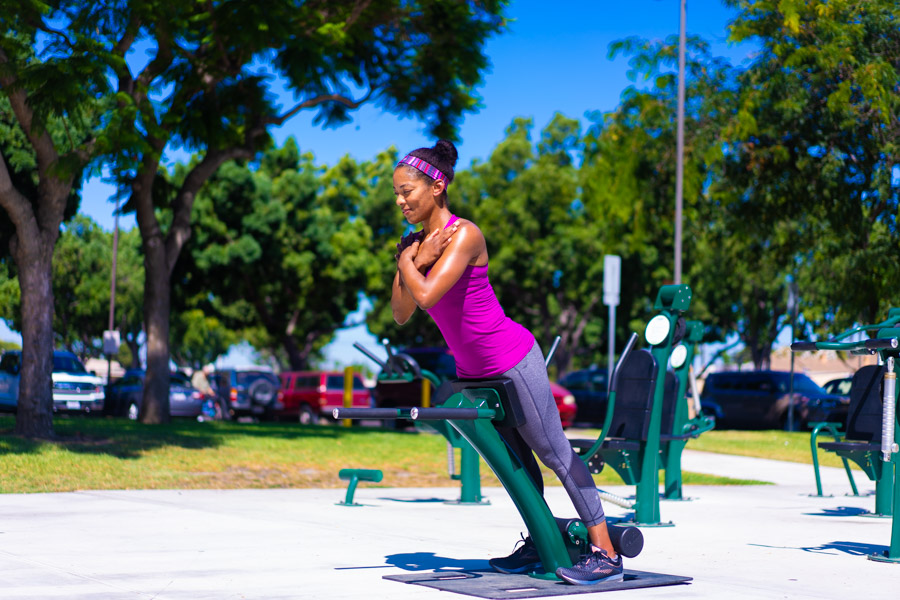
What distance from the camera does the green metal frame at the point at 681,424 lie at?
371 inches

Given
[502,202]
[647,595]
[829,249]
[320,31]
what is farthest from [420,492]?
[502,202]

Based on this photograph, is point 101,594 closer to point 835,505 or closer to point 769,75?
point 835,505

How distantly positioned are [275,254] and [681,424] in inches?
1186

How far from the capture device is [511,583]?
5.27 metres

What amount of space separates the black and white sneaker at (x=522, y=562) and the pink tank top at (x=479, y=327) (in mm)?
1071

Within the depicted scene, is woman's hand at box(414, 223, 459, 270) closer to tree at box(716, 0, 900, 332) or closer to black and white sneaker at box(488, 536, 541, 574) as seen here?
black and white sneaker at box(488, 536, 541, 574)

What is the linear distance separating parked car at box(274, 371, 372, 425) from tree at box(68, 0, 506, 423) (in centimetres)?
983

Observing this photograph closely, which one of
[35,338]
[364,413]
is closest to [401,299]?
[364,413]

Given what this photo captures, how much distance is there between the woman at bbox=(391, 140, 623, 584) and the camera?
4.95 meters

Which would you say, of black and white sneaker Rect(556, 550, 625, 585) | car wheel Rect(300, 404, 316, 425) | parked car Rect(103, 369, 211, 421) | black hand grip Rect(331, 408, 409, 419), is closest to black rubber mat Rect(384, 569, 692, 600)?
black and white sneaker Rect(556, 550, 625, 585)

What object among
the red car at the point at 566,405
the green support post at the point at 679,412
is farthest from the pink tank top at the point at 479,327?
the red car at the point at 566,405

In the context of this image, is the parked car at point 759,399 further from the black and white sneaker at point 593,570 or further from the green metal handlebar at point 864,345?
the black and white sneaker at point 593,570

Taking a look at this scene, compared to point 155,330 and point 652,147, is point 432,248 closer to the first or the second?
point 155,330

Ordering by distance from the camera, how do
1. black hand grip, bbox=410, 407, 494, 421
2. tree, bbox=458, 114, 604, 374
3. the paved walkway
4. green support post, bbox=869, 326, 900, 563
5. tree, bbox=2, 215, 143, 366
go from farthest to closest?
tree, bbox=2, 215, 143, 366
tree, bbox=458, 114, 604, 374
green support post, bbox=869, 326, 900, 563
the paved walkway
black hand grip, bbox=410, 407, 494, 421
